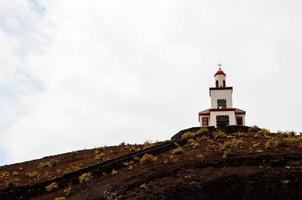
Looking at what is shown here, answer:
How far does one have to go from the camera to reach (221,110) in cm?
5694

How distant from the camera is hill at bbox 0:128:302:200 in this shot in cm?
2002

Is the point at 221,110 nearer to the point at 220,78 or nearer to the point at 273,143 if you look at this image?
the point at 220,78

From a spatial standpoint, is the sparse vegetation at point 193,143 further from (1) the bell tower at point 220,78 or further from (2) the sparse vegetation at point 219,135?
(1) the bell tower at point 220,78

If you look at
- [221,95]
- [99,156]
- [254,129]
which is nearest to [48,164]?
[99,156]

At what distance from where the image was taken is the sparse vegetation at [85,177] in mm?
23844

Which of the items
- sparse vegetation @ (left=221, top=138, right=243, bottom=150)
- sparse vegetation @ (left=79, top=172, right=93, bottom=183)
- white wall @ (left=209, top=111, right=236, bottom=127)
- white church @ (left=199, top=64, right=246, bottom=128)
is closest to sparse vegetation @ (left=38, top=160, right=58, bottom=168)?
sparse vegetation @ (left=79, top=172, right=93, bottom=183)

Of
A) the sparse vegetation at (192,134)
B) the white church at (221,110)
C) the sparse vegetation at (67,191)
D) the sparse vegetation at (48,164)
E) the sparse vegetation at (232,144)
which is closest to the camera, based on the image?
the sparse vegetation at (67,191)

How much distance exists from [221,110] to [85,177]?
112 feet

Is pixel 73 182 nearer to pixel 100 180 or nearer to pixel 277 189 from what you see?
pixel 100 180

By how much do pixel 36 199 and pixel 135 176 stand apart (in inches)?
164

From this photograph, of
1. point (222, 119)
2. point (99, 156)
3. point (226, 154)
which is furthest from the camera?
point (222, 119)

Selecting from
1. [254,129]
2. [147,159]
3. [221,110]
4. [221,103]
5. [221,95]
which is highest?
[221,95]

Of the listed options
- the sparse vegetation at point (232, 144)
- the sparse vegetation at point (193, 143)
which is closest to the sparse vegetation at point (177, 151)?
the sparse vegetation at point (193, 143)

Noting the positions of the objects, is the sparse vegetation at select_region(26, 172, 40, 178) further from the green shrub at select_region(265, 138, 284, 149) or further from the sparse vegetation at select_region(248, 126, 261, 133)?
the sparse vegetation at select_region(248, 126, 261, 133)
